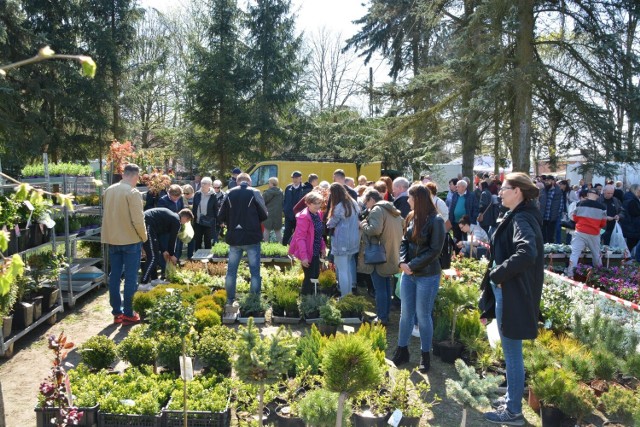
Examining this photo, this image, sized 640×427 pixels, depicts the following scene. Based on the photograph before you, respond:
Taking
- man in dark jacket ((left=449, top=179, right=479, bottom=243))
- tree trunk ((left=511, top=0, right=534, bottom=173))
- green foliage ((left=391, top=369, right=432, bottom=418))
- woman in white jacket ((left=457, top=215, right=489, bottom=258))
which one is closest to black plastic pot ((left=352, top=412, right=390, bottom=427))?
green foliage ((left=391, top=369, right=432, bottom=418))

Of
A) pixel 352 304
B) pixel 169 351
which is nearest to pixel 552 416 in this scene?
pixel 352 304

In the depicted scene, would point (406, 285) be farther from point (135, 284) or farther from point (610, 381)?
point (135, 284)

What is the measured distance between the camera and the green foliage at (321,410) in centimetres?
348

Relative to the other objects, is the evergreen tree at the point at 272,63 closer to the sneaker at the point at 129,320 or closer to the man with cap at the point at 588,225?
the man with cap at the point at 588,225

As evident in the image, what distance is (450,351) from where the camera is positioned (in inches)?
214

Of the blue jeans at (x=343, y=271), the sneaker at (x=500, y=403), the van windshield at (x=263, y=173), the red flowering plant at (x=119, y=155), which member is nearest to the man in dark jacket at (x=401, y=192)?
the blue jeans at (x=343, y=271)

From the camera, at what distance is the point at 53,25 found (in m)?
17.9

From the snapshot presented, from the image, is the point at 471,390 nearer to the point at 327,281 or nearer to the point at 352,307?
the point at 352,307

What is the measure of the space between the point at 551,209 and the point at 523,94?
316 cm

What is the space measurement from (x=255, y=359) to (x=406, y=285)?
229 centimetres

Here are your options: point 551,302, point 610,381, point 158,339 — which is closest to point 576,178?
point 551,302

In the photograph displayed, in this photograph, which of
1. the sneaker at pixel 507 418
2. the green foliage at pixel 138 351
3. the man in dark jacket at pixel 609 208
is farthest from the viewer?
the man in dark jacket at pixel 609 208

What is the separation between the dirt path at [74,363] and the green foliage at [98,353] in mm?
548

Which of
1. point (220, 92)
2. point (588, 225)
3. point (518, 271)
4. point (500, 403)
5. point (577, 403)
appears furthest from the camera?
point (220, 92)
